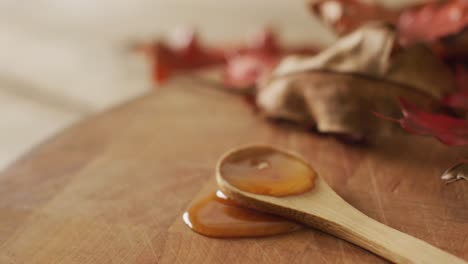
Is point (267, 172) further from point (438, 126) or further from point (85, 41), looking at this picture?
point (85, 41)

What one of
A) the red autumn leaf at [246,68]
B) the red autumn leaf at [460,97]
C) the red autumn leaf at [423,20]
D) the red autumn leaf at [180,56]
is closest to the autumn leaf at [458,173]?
the red autumn leaf at [460,97]

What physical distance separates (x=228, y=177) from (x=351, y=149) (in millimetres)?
163

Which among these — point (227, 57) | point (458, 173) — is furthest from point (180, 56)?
point (458, 173)

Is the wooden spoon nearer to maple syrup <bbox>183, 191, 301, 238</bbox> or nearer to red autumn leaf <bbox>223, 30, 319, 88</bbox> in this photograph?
maple syrup <bbox>183, 191, 301, 238</bbox>

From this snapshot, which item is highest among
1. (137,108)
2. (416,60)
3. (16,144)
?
(416,60)

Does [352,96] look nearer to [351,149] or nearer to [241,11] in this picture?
[351,149]

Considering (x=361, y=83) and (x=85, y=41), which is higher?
(x=361, y=83)

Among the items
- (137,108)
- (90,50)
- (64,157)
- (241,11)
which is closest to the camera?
(64,157)

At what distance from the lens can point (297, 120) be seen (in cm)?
59

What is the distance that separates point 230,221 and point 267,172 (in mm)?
63

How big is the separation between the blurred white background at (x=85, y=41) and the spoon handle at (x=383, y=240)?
53cm

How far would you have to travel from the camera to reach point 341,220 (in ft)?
1.35

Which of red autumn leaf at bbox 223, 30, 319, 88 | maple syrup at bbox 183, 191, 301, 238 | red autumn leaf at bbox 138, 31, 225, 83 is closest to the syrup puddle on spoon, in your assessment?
maple syrup at bbox 183, 191, 301, 238

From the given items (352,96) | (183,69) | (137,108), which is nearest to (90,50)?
(183,69)
